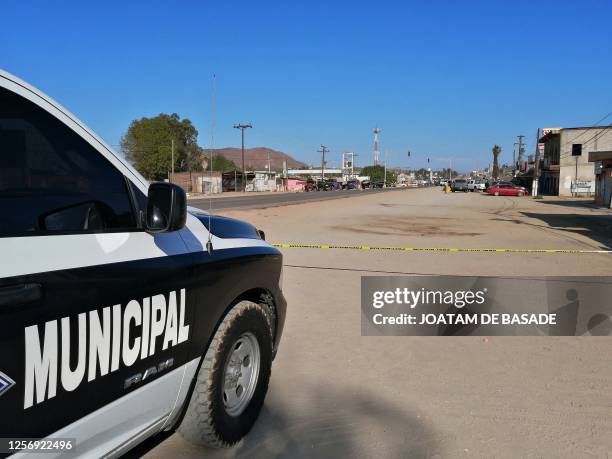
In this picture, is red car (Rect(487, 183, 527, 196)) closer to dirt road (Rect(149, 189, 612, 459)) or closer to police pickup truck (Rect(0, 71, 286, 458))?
dirt road (Rect(149, 189, 612, 459))

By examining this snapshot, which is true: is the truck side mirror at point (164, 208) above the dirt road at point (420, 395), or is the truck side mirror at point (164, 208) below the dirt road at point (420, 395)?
above

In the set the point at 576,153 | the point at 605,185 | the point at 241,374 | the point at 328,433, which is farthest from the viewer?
the point at 576,153

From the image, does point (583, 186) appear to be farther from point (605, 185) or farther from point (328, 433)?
point (328, 433)

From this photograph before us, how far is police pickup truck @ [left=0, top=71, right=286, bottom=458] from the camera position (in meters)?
1.61

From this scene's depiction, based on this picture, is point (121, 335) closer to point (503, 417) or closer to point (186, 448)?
point (186, 448)

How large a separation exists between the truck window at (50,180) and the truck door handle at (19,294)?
8.0 inches

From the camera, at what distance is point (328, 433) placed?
317 centimetres

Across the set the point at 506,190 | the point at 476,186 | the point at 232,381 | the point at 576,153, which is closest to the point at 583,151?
the point at 576,153

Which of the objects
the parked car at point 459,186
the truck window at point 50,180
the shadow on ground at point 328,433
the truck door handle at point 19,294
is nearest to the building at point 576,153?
the parked car at point 459,186

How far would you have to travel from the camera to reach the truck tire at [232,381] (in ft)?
8.62

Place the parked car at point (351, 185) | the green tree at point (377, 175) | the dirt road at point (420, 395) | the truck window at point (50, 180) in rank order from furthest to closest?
the green tree at point (377, 175), the parked car at point (351, 185), the dirt road at point (420, 395), the truck window at point (50, 180)

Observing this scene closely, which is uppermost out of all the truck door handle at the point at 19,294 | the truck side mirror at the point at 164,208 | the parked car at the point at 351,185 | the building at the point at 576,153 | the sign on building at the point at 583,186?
the building at the point at 576,153

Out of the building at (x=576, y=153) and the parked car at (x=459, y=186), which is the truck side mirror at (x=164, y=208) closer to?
the building at (x=576, y=153)

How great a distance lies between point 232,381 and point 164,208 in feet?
4.15
